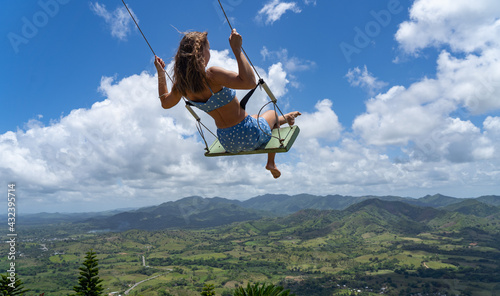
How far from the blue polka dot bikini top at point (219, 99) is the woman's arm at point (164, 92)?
1.39ft

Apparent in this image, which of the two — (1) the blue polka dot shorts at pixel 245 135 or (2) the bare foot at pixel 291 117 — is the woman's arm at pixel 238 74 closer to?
(1) the blue polka dot shorts at pixel 245 135

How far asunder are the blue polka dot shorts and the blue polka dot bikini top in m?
0.40

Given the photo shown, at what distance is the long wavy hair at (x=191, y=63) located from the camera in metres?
3.48

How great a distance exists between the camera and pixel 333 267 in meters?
184

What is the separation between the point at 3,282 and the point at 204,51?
22755mm

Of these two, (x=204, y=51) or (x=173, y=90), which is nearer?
(x=204, y=51)

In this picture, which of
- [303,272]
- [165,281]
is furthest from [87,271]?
[303,272]

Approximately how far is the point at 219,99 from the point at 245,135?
0.65 meters

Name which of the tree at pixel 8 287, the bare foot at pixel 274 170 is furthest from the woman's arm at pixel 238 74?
the tree at pixel 8 287

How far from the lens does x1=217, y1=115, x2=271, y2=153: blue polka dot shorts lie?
4047mm

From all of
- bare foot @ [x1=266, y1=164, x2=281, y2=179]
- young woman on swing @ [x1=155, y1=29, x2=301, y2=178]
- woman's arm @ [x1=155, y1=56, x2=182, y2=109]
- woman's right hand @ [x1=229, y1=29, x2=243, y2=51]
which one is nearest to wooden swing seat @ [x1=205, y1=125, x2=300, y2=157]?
young woman on swing @ [x1=155, y1=29, x2=301, y2=178]

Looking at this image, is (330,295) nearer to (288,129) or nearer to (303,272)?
(303,272)

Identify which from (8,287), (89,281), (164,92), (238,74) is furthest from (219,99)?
(89,281)

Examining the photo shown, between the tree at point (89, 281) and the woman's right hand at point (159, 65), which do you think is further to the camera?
the tree at point (89, 281)
